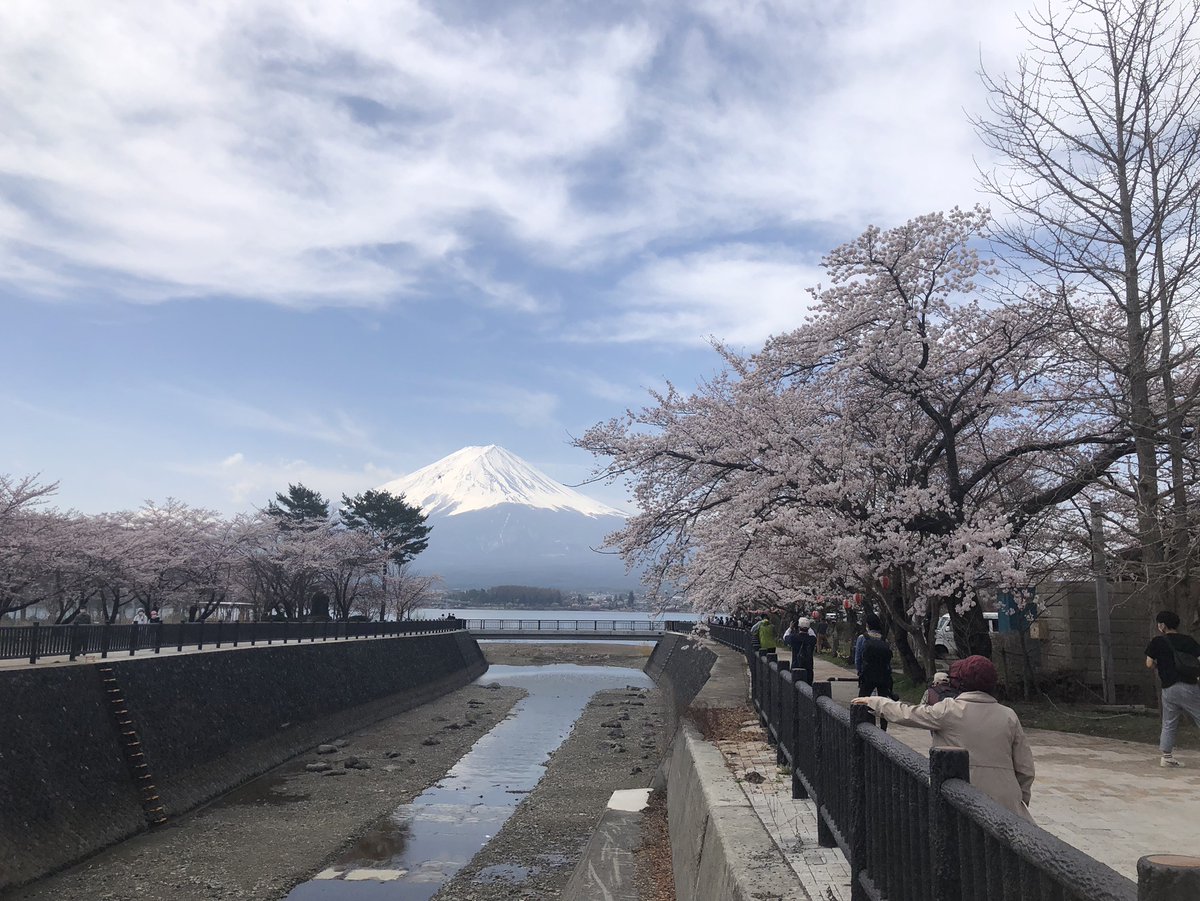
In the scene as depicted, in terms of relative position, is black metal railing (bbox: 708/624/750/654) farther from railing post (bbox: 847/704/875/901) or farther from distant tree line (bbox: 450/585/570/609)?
distant tree line (bbox: 450/585/570/609)

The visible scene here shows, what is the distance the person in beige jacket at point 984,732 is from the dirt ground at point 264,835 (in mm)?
12991

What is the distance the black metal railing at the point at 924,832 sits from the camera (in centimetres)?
228

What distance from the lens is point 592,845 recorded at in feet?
42.4

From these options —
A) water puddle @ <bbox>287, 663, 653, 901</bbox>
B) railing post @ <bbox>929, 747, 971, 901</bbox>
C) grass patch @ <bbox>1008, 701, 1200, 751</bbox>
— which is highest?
railing post @ <bbox>929, 747, 971, 901</bbox>

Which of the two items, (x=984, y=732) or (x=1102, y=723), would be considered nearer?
(x=984, y=732)

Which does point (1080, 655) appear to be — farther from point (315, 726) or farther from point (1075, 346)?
point (315, 726)

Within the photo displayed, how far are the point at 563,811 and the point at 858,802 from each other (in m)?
16.5

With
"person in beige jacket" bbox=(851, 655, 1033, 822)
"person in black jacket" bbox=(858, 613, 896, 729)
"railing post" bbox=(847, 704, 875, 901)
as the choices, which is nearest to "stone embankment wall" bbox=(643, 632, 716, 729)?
"person in black jacket" bbox=(858, 613, 896, 729)

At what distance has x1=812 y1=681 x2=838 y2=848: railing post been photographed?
21.4 feet

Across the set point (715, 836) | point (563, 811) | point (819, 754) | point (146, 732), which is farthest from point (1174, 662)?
point (146, 732)

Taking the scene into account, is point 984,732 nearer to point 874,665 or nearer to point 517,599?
point 874,665

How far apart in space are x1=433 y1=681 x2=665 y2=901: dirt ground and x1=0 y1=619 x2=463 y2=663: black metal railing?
988 cm

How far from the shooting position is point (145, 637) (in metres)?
22.1

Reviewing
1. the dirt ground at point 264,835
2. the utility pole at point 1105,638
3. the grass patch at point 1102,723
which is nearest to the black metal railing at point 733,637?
the dirt ground at point 264,835
